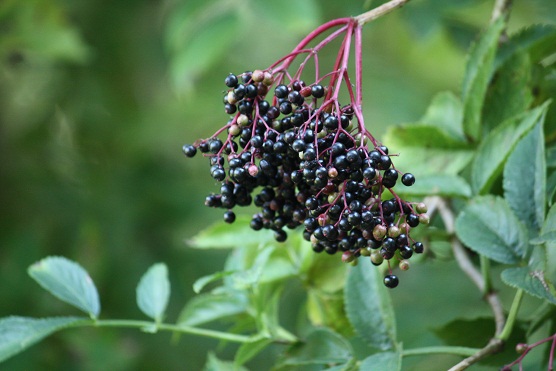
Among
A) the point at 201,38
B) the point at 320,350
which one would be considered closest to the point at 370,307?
the point at 320,350

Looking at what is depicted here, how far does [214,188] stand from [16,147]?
0.84 metres

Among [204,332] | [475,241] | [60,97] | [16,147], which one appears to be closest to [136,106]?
[60,97]

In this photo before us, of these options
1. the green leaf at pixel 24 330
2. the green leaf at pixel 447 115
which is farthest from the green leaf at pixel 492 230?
the green leaf at pixel 24 330

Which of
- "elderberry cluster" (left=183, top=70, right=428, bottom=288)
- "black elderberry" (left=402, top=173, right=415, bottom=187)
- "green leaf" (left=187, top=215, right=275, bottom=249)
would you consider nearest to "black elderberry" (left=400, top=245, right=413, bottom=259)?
"elderberry cluster" (left=183, top=70, right=428, bottom=288)

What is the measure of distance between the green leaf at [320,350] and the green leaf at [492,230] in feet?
0.92

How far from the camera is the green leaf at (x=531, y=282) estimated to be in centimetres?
92

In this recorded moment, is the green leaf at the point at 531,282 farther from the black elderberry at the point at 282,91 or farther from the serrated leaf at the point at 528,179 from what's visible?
the black elderberry at the point at 282,91

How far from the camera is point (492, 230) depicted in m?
1.08

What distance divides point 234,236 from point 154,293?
0.21m

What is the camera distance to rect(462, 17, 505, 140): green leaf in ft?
4.08

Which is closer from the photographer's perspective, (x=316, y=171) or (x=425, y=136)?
(x=316, y=171)

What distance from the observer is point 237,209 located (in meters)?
2.86

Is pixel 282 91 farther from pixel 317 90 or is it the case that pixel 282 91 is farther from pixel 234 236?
pixel 234 236

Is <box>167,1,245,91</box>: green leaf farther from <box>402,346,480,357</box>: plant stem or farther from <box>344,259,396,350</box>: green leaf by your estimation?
<box>402,346,480,357</box>: plant stem
